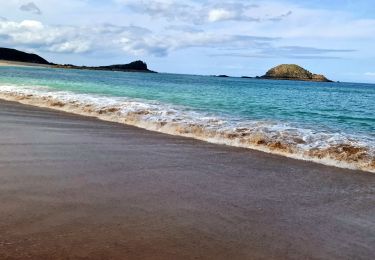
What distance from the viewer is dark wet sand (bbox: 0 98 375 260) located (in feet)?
12.6

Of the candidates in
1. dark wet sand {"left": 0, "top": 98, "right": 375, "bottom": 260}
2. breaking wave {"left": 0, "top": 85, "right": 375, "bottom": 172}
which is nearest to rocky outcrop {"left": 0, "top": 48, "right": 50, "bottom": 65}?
breaking wave {"left": 0, "top": 85, "right": 375, "bottom": 172}

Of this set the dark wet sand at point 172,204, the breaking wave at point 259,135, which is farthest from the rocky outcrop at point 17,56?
the dark wet sand at point 172,204

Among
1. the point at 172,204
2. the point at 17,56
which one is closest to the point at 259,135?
the point at 172,204

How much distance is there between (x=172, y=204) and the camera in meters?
5.08

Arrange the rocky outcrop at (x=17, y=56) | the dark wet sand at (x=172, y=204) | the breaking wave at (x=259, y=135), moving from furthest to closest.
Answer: the rocky outcrop at (x=17, y=56), the breaking wave at (x=259, y=135), the dark wet sand at (x=172, y=204)

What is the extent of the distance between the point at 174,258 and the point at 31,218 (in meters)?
1.57

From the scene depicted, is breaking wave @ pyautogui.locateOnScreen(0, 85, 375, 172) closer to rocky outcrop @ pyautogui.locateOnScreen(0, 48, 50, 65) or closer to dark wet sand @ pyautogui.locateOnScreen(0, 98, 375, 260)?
dark wet sand @ pyautogui.locateOnScreen(0, 98, 375, 260)

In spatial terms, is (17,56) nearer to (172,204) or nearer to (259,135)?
(259,135)

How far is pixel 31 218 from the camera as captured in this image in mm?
4184

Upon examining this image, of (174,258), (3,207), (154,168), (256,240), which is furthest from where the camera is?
(154,168)

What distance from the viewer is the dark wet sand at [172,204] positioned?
383cm

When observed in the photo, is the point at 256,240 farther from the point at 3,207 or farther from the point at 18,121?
the point at 18,121

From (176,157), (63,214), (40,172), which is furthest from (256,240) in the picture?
(176,157)

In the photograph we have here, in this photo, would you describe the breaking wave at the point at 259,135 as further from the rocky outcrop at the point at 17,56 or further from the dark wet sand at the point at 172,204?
the rocky outcrop at the point at 17,56
